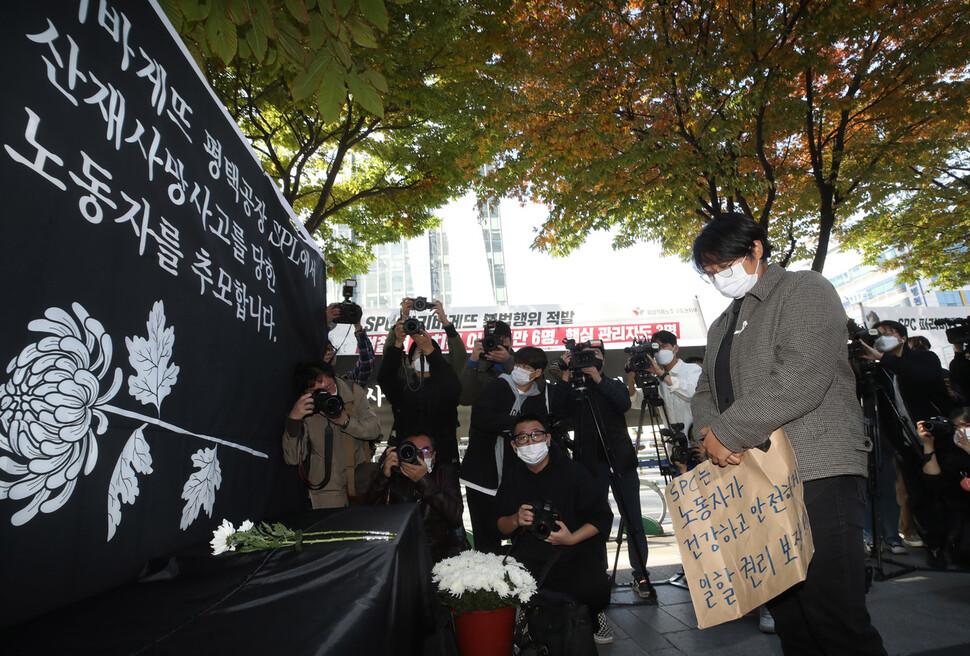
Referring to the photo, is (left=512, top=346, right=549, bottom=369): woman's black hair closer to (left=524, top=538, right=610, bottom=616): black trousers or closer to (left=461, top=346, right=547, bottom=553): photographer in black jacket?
(left=461, top=346, right=547, bottom=553): photographer in black jacket

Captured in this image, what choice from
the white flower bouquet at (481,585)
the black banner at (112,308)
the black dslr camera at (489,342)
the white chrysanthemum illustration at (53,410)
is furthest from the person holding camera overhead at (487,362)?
the white chrysanthemum illustration at (53,410)

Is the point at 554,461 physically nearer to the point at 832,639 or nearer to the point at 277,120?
the point at 832,639

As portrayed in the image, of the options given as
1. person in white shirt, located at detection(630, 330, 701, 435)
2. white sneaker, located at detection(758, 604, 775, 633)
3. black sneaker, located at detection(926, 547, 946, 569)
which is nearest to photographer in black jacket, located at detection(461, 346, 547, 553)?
person in white shirt, located at detection(630, 330, 701, 435)

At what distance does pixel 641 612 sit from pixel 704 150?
16.9 feet

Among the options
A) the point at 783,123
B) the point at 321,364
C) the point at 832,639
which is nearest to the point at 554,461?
the point at 321,364

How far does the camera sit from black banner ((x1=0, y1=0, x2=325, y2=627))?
1.22 m

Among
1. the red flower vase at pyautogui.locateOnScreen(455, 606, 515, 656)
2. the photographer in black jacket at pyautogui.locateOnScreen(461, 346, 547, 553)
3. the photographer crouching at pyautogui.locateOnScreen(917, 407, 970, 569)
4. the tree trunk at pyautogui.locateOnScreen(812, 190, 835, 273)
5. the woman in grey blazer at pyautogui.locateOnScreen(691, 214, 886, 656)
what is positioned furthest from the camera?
the tree trunk at pyautogui.locateOnScreen(812, 190, 835, 273)

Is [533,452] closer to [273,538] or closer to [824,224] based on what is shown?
[273,538]

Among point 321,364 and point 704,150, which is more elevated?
point 704,150

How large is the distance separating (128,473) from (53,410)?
330mm

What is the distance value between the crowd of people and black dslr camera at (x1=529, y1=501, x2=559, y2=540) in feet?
0.07

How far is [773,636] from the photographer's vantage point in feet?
10.1

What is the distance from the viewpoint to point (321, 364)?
10.4 feet

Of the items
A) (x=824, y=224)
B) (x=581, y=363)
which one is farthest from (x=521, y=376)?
(x=824, y=224)
